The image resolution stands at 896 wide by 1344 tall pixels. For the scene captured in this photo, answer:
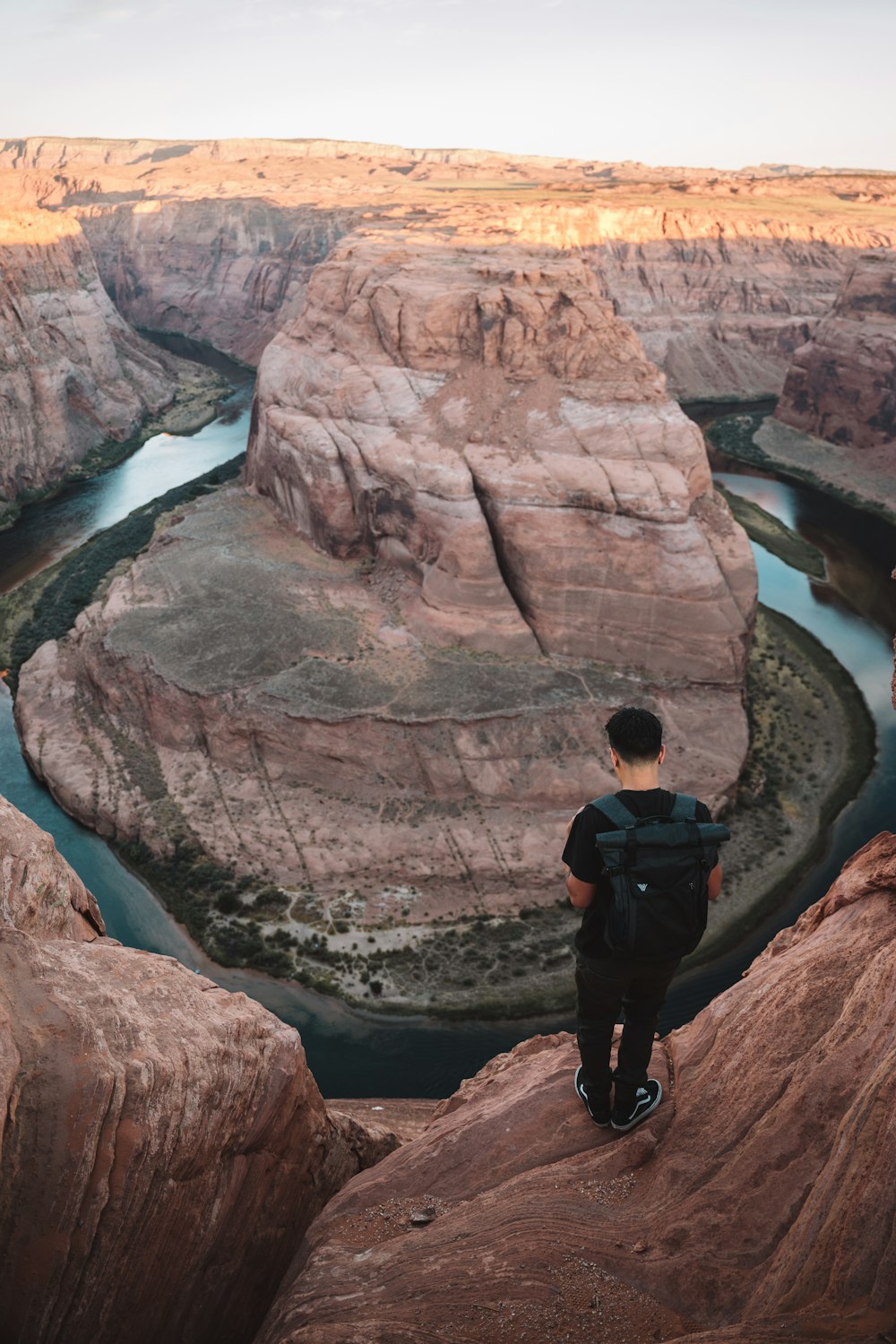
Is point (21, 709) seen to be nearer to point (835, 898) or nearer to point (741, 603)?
point (741, 603)

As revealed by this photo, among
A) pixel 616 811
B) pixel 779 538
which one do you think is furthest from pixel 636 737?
pixel 779 538

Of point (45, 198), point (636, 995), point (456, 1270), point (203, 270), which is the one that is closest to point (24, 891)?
point (456, 1270)

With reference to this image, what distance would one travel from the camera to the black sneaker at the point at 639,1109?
892 cm

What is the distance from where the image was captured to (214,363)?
10494 cm

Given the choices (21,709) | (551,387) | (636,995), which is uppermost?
(551,387)

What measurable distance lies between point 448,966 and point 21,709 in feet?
70.8

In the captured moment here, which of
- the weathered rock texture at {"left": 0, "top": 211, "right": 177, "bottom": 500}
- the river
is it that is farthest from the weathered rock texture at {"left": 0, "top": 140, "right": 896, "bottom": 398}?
the river

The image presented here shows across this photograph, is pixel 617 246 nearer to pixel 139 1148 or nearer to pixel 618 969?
pixel 618 969

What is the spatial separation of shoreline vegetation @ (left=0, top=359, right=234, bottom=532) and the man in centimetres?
6120

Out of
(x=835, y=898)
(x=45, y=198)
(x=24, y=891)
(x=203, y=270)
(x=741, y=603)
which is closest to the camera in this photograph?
(x=835, y=898)

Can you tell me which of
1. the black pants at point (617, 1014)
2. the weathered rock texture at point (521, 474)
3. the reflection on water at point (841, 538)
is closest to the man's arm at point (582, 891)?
the black pants at point (617, 1014)

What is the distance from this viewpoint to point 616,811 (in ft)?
24.3

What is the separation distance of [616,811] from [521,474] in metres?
28.8

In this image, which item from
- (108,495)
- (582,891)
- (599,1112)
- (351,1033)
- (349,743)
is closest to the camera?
(582,891)
